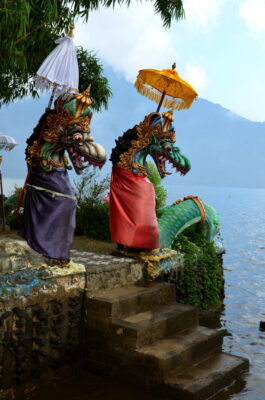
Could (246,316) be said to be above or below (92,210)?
below

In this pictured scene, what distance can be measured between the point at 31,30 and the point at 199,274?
239 inches

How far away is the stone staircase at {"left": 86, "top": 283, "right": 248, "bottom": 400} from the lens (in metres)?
5.30

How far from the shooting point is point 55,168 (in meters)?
5.69

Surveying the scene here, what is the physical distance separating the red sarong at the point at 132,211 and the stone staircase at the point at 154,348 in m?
1.09

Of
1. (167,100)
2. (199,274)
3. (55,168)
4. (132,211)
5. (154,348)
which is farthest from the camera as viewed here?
(199,274)

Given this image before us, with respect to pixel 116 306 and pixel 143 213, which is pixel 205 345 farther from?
pixel 143 213

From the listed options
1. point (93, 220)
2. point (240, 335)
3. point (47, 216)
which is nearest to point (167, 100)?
point (93, 220)

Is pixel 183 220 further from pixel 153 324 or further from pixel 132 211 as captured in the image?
pixel 153 324

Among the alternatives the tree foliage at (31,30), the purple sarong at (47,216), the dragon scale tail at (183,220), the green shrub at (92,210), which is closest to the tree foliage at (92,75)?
the tree foliage at (31,30)

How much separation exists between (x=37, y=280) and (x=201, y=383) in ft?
6.59

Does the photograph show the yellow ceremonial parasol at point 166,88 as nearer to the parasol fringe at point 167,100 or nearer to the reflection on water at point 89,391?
the parasol fringe at point 167,100

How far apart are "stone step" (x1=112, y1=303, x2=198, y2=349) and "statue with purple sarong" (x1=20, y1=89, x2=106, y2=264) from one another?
1018 millimetres

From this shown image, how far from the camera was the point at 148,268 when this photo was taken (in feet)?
23.4

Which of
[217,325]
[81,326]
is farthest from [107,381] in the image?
[217,325]
